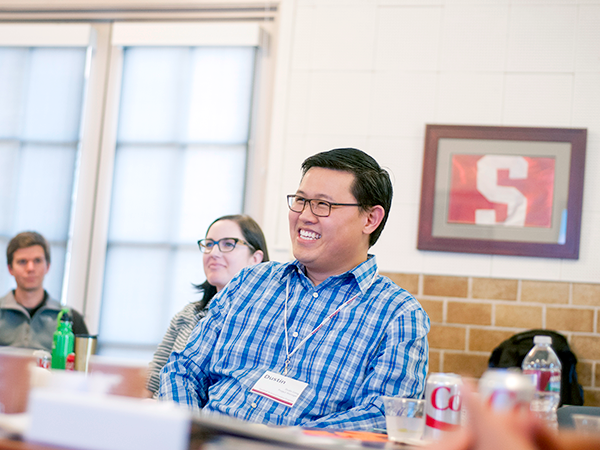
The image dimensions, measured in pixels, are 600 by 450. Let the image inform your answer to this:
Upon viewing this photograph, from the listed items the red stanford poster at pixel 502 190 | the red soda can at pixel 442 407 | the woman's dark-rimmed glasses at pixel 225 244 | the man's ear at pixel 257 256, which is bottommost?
the red soda can at pixel 442 407

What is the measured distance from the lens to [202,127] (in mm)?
3848

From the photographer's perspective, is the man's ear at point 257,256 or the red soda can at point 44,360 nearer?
the red soda can at point 44,360

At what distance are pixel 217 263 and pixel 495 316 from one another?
155 cm

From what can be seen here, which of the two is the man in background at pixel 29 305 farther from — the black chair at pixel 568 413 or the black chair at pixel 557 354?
the black chair at pixel 568 413

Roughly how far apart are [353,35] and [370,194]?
1.93 m

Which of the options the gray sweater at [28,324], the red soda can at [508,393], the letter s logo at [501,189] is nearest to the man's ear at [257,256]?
the gray sweater at [28,324]

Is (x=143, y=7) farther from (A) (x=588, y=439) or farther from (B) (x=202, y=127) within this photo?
(A) (x=588, y=439)

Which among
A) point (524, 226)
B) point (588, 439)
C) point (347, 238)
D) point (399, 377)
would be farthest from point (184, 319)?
point (588, 439)

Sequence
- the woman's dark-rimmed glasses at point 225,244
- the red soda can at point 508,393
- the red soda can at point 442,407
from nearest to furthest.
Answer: the red soda can at point 508,393
the red soda can at point 442,407
the woman's dark-rimmed glasses at point 225,244

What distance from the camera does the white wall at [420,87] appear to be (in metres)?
3.28

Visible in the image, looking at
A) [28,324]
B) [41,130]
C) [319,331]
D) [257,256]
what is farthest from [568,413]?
[41,130]

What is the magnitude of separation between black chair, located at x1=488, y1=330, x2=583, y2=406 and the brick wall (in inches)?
5.3

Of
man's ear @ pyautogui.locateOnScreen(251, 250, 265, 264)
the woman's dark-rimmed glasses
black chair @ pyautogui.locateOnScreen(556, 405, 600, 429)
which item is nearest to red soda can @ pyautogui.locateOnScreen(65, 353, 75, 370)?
the woman's dark-rimmed glasses

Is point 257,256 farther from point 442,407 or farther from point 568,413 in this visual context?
point 442,407
